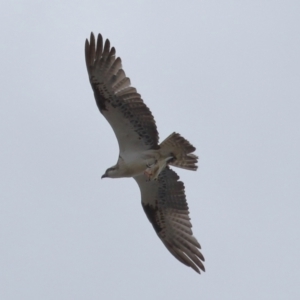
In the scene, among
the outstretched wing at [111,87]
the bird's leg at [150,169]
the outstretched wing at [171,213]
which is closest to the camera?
the outstretched wing at [111,87]

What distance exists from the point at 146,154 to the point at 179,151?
1.62 feet

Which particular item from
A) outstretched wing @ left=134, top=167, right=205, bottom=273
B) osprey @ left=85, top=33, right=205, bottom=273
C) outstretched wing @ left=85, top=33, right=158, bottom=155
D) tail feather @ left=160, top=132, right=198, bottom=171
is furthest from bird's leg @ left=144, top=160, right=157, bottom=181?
outstretched wing @ left=85, top=33, right=158, bottom=155

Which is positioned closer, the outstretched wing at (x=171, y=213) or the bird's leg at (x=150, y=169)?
the bird's leg at (x=150, y=169)

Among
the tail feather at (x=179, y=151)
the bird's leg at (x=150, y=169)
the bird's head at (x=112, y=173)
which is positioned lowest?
the bird's head at (x=112, y=173)

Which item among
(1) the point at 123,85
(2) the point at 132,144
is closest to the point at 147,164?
(2) the point at 132,144

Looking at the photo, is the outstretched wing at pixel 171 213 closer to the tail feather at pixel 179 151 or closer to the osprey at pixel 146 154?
the osprey at pixel 146 154

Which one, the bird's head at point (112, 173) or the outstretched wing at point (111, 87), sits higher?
the outstretched wing at point (111, 87)

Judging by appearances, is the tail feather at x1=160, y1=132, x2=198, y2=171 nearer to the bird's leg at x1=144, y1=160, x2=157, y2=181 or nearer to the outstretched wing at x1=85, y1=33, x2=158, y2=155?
the bird's leg at x1=144, y1=160, x2=157, y2=181

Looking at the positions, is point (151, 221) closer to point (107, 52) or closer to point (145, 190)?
point (145, 190)

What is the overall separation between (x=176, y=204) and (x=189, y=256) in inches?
35.1

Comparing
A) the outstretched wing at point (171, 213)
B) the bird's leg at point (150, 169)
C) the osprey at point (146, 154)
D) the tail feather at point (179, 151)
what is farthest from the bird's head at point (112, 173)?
the tail feather at point (179, 151)

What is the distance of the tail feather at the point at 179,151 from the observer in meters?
12.9

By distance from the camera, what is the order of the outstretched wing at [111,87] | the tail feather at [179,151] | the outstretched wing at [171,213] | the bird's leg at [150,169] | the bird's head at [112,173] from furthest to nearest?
1. the outstretched wing at [171,213]
2. the bird's head at [112,173]
3. the bird's leg at [150,169]
4. the tail feather at [179,151]
5. the outstretched wing at [111,87]

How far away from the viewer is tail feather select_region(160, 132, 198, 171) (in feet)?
42.4
